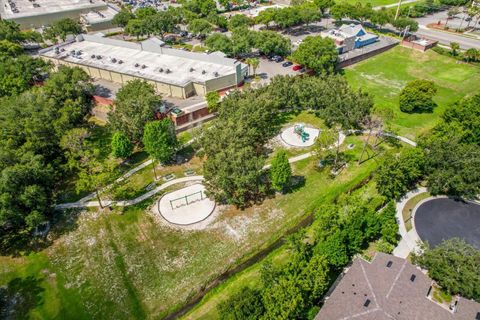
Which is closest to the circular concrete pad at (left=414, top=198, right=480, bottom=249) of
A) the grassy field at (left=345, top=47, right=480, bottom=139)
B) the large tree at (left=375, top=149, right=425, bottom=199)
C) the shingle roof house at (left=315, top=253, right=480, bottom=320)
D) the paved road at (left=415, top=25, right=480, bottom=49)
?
the large tree at (left=375, top=149, right=425, bottom=199)

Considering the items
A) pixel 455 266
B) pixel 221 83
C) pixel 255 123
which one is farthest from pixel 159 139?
pixel 455 266

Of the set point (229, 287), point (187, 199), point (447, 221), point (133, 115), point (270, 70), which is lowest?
point (229, 287)

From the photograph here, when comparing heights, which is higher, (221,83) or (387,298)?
(221,83)

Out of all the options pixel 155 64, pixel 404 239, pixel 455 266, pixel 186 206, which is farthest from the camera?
pixel 155 64

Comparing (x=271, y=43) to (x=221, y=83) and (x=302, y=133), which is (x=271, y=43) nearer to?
(x=221, y=83)

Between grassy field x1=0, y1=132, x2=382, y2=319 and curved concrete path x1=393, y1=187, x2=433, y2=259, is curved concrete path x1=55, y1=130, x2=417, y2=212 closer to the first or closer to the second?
grassy field x1=0, y1=132, x2=382, y2=319

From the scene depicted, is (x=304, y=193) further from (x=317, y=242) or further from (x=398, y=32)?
(x=398, y=32)

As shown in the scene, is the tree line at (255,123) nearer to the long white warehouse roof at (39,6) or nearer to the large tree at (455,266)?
the large tree at (455,266)

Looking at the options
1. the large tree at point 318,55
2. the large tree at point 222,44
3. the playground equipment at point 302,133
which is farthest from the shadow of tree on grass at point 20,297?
the large tree at point 318,55
